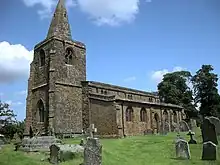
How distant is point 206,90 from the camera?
60.8 meters

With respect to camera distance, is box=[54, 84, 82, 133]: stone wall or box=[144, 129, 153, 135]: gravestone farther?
box=[144, 129, 153, 135]: gravestone

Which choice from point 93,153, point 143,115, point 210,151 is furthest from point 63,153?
point 143,115

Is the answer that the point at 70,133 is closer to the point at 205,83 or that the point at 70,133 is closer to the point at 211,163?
the point at 211,163

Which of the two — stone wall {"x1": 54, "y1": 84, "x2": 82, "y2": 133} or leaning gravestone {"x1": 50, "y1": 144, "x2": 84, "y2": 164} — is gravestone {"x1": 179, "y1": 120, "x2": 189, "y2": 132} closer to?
stone wall {"x1": 54, "y1": 84, "x2": 82, "y2": 133}

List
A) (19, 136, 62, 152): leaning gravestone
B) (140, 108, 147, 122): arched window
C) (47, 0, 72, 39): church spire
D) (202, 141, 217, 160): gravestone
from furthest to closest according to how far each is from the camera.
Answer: (140, 108, 147, 122): arched window → (47, 0, 72, 39): church spire → (19, 136, 62, 152): leaning gravestone → (202, 141, 217, 160): gravestone

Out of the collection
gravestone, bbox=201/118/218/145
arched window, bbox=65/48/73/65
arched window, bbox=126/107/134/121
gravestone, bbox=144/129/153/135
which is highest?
arched window, bbox=65/48/73/65

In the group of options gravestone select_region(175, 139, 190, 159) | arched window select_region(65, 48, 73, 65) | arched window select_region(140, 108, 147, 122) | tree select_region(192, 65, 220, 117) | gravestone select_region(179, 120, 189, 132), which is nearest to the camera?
gravestone select_region(175, 139, 190, 159)

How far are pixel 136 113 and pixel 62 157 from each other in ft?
76.0

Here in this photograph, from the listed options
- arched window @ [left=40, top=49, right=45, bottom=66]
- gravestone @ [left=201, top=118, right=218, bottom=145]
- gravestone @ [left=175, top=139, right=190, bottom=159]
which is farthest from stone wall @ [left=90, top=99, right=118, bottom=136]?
gravestone @ [left=201, top=118, right=218, bottom=145]

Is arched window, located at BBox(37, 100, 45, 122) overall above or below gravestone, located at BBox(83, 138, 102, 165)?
above

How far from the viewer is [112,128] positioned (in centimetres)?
3216

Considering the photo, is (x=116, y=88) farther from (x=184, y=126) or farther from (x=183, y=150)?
(x=183, y=150)

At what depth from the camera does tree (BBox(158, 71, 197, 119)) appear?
198 ft

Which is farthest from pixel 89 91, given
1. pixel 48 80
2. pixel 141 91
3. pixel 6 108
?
pixel 6 108
